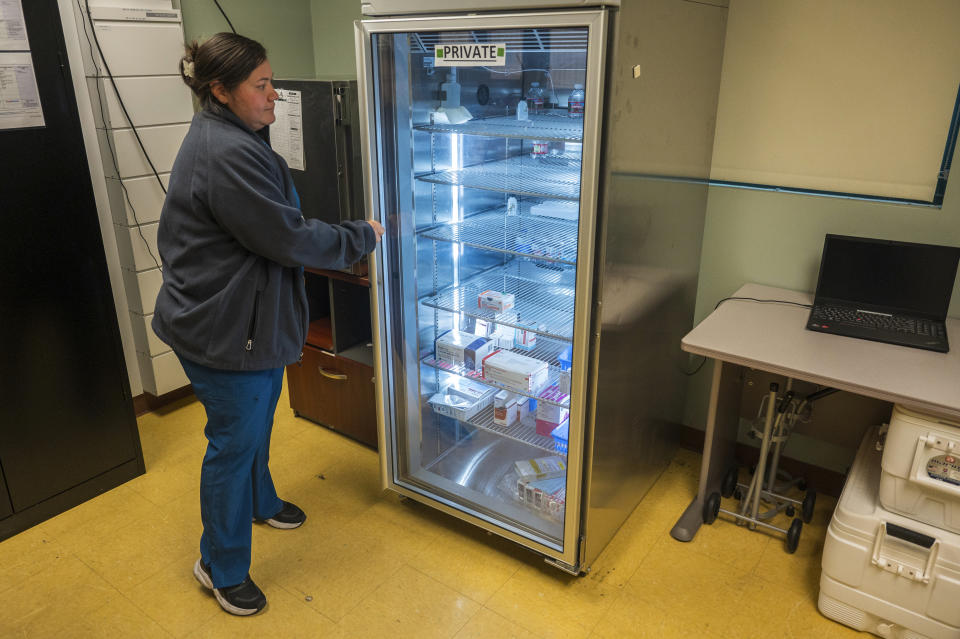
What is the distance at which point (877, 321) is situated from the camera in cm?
233

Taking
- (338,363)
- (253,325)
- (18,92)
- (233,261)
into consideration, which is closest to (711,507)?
(338,363)

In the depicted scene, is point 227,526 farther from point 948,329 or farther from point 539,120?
point 948,329

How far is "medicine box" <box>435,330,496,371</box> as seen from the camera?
2576 millimetres

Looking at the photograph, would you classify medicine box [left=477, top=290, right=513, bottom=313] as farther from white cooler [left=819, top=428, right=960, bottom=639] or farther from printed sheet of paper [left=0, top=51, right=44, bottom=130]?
printed sheet of paper [left=0, top=51, right=44, bottom=130]

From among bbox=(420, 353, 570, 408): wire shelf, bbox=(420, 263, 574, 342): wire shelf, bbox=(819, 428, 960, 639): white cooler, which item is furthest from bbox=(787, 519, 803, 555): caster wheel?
bbox=(420, 263, 574, 342): wire shelf

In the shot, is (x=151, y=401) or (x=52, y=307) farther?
(x=151, y=401)

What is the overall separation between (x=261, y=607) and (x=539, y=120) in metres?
1.85

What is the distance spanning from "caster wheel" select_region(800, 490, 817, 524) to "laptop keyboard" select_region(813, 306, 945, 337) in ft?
2.43

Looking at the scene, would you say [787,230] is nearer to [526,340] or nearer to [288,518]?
[526,340]

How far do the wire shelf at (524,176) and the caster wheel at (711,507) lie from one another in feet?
4.26

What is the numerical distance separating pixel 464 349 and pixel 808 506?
4.73 ft

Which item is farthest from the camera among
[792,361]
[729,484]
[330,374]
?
[330,374]

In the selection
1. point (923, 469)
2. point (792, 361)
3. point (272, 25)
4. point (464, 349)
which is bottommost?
point (923, 469)

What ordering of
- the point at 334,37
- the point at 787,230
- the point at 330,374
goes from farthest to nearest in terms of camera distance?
the point at 334,37, the point at 330,374, the point at 787,230
